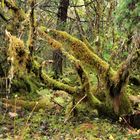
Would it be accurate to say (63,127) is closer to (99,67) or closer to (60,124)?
(60,124)

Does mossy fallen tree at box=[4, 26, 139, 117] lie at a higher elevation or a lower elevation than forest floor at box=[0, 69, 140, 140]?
higher

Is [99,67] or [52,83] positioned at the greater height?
[99,67]

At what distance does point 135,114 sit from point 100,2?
883cm

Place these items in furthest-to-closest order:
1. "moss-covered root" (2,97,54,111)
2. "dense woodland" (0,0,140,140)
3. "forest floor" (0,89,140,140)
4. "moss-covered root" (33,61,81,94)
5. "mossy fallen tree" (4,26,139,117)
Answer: "moss-covered root" (2,97,54,111)
"moss-covered root" (33,61,81,94)
"mossy fallen tree" (4,26,139,117)
"dense woodland" (0,0,140,140)
"forest floor" (0,89,140,140)

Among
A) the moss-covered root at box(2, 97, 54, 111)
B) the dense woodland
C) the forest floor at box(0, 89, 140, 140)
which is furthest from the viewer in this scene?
the moss-covered root at box(2, 97, 54, 111)

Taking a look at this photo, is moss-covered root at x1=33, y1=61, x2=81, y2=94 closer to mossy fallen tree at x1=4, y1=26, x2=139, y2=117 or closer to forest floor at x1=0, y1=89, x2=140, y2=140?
mossy fallen tree at x1=4, y1=26, x2=139, y2=117

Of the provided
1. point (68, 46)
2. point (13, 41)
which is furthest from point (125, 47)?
point (13, 41)

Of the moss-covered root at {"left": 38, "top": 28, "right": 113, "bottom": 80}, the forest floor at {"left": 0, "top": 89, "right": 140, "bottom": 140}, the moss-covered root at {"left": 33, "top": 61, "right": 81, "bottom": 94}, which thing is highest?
the moss-covered root at {"left": 38, "top": 28, "right": 113, "bottom": 80}

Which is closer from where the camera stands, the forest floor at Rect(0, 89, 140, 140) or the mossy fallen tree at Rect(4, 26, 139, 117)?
the forest floor at Rect(0, 89, 140, 140)

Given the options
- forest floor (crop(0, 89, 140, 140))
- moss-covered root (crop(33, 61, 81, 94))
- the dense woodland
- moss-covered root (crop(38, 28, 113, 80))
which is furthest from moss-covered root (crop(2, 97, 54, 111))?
moss-covered root (crop(38, 28, 113, 80))

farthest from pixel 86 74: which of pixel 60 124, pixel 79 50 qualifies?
pixel 60 124

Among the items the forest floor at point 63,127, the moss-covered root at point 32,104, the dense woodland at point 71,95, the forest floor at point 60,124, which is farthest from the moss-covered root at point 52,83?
the moss-covered root at point 32,104

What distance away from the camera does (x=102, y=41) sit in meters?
15.2

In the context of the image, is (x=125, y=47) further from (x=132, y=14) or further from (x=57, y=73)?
(x=57, y=73)
